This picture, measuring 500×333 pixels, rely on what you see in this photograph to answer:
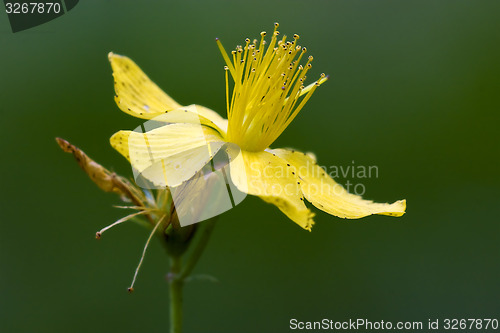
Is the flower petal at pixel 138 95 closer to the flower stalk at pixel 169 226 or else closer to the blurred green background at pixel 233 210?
the flower stalk at pixel 169 226

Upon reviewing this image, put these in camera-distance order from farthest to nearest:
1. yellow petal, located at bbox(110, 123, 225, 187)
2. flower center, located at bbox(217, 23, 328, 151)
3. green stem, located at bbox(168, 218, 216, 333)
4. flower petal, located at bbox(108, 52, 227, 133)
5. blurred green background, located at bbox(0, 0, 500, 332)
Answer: blurred green background, located at bbox(0, 0, 500, 332) < flower petal, located at bbox(108, 52, 227, 133) < flower center, located at bbox(217, 23, 328, 151) < green stem, located at bbox(168, 218, 216, 333) < yellow petal, located at bbox(110, 123, 225, 187)

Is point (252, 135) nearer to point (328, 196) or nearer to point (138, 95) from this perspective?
point (328, 196)

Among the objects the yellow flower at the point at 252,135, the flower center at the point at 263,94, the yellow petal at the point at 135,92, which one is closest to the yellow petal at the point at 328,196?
the yellow flower at the point at 252,135

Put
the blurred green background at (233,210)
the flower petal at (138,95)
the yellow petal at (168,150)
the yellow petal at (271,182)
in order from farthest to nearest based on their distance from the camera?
the blurred green background at (233,210), the flower petal at (138,95), the yellow petal at (168,150), the yellow petal at (271,182)

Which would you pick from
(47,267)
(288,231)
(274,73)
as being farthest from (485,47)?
(47,267)

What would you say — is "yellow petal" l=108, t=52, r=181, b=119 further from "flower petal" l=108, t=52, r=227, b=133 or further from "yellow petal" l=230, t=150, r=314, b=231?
"yellow petal" l=230, t=150, r=314, b=231

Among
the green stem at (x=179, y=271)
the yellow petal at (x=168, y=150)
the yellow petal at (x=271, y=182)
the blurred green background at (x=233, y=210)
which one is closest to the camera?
the yellow petal at (x=271, y=182)

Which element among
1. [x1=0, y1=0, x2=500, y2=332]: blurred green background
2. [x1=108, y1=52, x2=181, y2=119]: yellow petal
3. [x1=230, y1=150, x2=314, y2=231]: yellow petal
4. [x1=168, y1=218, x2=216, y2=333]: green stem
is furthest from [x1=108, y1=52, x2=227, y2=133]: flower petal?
[x1=0, y1=0, x2=500, y2=332]: blurred green background

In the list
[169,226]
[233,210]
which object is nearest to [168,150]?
[169,226]
